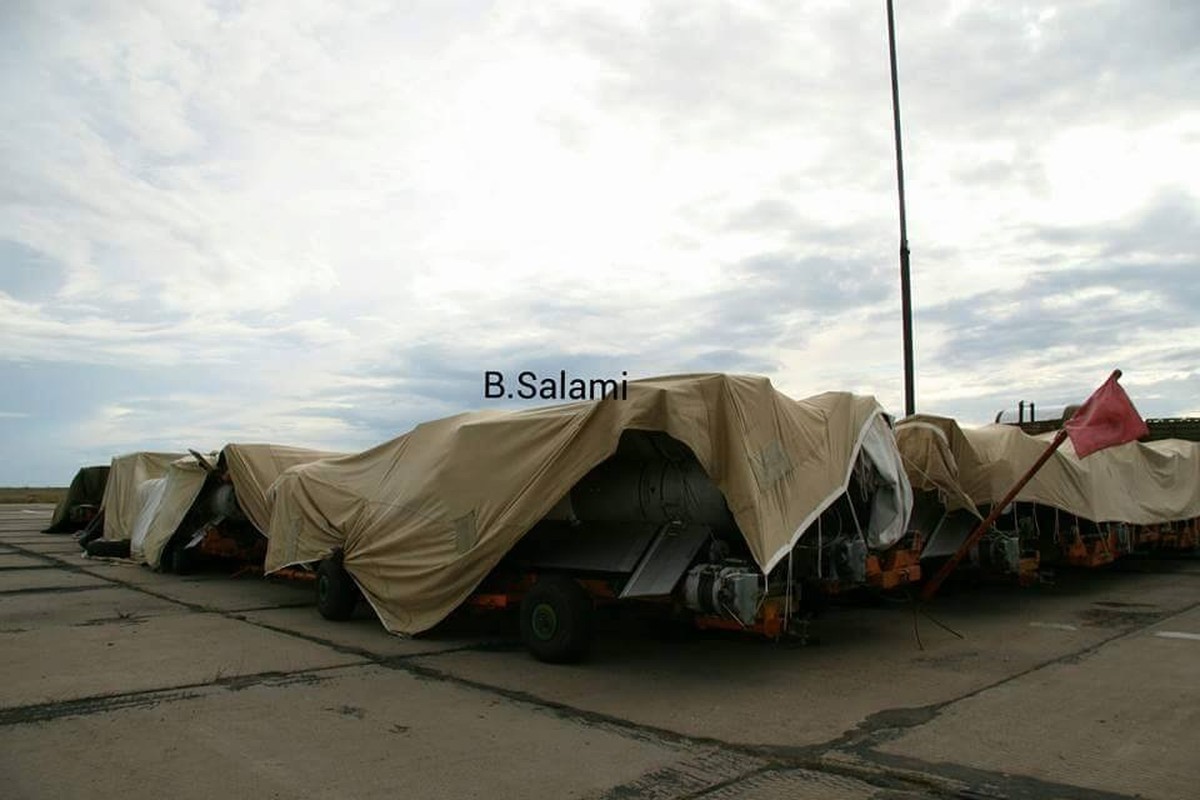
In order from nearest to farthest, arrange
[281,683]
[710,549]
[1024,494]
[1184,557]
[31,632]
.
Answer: [281,683] → [710,549] → [31,632] → [1024,494] → [1184,557]

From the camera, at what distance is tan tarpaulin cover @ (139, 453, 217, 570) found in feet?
55.7

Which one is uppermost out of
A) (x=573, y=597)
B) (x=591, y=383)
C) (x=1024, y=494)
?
(x=591, y=383)

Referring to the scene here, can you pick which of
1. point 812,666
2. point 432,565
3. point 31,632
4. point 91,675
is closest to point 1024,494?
point 812,666

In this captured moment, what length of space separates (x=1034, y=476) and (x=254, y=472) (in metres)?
12.0

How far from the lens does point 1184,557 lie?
19.0 m

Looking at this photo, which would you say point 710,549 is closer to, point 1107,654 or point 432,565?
point 432,565

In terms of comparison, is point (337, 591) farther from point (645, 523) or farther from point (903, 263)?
point (903, 263)

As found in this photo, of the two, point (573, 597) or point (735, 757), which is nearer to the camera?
point (735, 757)

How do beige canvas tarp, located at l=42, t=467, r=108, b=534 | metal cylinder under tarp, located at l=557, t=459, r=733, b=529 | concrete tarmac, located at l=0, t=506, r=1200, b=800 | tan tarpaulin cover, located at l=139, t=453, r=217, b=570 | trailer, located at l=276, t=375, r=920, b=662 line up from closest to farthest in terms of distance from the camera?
1. concrete tarmac, located at l=0, t=506, r=1200, b=800
2. trailer, located at l=276, t=375, r=920, b=662
3. metal cylinder under tarp, located at l=557, t=459, r=733, b=529
4. tan tarpaulin cover, located at l=139, t=453, r=217, b=570
5. beige canvas tarp, located at l=42, t=467, r=108, b=534

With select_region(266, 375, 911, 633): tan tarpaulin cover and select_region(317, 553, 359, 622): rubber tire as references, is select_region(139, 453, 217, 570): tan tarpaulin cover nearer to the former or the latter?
select_region(266, 375, 911, 633): tan tarpaulin cover

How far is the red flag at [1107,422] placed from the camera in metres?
9.67

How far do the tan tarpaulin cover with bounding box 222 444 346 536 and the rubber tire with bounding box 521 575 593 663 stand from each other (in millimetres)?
7341

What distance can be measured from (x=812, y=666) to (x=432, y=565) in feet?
13.1

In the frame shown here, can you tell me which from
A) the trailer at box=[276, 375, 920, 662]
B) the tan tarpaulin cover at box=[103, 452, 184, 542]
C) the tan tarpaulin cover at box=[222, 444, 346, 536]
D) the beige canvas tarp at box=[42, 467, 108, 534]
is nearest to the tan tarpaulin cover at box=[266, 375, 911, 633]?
the trailer at box=[276, 375, 920, 662]
